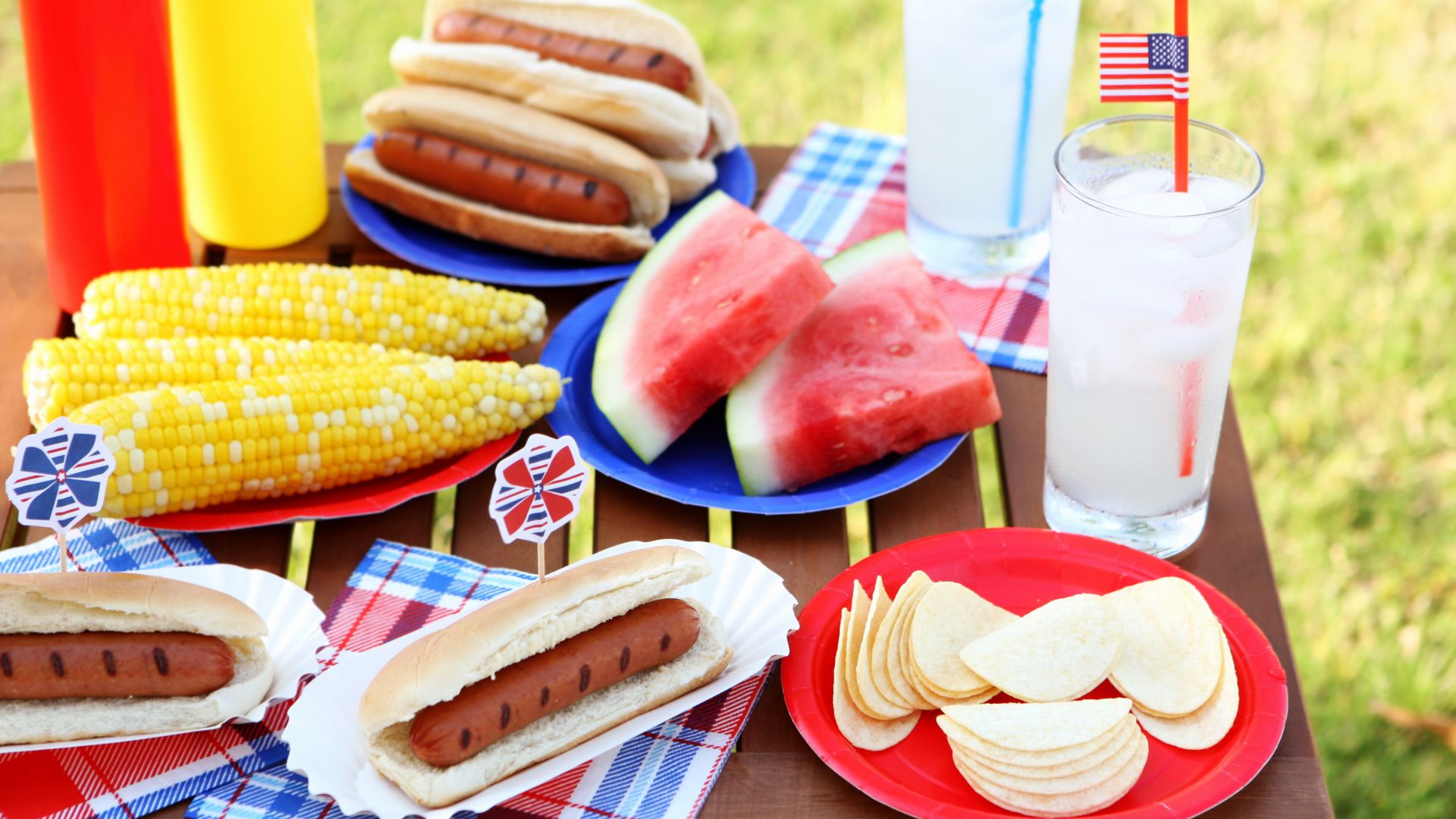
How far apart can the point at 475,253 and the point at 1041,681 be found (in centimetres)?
120

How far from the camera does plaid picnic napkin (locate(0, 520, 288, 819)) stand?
1.37 meters

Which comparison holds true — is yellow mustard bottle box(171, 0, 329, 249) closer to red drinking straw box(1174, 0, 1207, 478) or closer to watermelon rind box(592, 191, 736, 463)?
watermelon rind box(592, 191, 736, 463)

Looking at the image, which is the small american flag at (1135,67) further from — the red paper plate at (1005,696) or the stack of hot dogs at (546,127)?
the stack of hot dogs at (546,127)

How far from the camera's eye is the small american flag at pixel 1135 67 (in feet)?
5.11

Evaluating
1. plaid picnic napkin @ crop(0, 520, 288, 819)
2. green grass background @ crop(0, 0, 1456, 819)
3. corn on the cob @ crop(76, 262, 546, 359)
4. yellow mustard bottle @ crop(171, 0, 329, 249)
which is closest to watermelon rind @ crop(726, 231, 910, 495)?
corn on the cob @ crop(76, 262, 546, 359)

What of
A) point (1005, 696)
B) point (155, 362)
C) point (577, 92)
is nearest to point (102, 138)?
point (155, 362)

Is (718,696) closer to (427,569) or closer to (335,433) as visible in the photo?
(427,569)

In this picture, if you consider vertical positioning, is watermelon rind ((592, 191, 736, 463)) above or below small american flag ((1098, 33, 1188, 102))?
below

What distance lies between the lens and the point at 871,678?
4.70ft

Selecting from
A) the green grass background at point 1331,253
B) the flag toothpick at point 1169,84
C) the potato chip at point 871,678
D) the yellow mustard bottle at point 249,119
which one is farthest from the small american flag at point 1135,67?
the green grass background at point 1331,253

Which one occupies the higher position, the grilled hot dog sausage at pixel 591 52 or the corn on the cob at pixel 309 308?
the grilled hot dog sausage at pixel 591 52

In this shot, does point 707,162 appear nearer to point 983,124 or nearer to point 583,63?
point 583,63

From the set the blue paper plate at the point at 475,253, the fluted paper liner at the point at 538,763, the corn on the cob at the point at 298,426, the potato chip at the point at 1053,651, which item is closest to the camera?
the fluted paper liner at the point at 538,763

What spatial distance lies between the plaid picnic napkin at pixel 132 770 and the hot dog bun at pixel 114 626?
0.13ft
